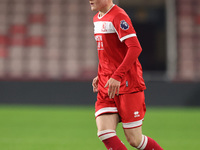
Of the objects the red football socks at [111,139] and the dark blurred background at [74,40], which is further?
the dark blurred background at [74,40]

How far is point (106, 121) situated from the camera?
11.7ft

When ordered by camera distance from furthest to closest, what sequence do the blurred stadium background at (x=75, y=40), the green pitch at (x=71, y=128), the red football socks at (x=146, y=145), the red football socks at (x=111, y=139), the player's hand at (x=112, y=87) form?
the blurred stadium background at (x=75, y=40), the green pitch at (x=71, y=128), the red football socks at (x=146, y=145), the red football socks at (x=111, y=139), the player's hand at (x=112, y=87)

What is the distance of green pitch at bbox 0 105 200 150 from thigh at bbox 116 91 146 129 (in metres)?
1.89

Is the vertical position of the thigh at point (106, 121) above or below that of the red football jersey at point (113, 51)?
below

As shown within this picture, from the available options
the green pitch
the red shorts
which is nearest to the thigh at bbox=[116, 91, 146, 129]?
the red shorts

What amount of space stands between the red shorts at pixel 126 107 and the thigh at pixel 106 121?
0.04m

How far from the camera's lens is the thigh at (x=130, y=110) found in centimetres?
358

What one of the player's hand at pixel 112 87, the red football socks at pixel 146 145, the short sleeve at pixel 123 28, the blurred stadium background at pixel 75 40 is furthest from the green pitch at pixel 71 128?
the short sleeve at pixel 123 28

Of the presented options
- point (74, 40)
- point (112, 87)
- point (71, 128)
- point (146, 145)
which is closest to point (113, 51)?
point (112, 87)

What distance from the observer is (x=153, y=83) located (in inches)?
422

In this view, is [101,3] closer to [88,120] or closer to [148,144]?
[148,144]

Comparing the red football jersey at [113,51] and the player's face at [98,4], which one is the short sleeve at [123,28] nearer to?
the red football jersey at [113,51]

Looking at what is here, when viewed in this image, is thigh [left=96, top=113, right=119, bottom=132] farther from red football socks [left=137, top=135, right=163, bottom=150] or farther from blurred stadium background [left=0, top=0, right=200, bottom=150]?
blurred stadium background [left=0, top=0, right=200, bottom=150]

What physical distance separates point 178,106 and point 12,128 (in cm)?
477
